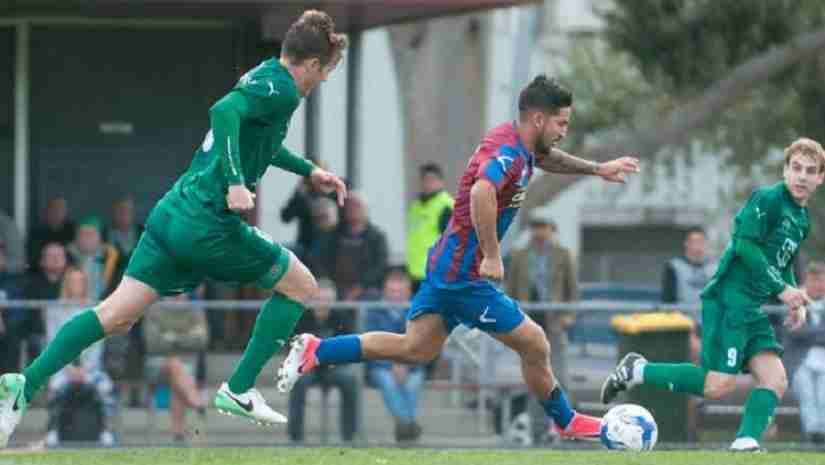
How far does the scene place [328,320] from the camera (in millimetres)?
16125

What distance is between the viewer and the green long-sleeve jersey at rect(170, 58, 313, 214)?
10500 millimetres

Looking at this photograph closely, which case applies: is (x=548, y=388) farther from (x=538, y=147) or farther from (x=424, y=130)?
(x=424, y=130)

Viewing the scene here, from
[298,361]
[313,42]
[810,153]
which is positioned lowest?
[298,361]

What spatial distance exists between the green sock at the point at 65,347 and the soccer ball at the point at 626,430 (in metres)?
2.55

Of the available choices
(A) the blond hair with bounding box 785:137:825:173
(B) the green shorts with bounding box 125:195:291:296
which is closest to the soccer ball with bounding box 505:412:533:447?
(A) the blond hair with bounding box 785:137:825:173

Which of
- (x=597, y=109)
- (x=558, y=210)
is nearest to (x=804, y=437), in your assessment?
(x=597, y=109)

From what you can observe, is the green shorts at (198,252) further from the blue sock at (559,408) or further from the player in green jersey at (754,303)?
the player in green jersey at (754,303)

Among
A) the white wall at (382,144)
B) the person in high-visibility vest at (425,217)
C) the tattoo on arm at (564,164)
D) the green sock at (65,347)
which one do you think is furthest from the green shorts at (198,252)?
the white wall at (382,144)

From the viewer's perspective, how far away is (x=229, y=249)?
35.7 feet

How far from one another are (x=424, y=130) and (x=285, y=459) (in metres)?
16.6

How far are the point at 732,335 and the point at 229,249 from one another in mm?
3301

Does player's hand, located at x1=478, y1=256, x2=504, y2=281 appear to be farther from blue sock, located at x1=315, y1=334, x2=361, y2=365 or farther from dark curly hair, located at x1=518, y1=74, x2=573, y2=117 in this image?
blue sock, located at x1=315, y1=334, x2=361, y2=365

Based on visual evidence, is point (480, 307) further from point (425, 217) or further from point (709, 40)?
point (709, 40)

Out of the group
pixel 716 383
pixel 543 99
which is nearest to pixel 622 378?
pixel 716 383
